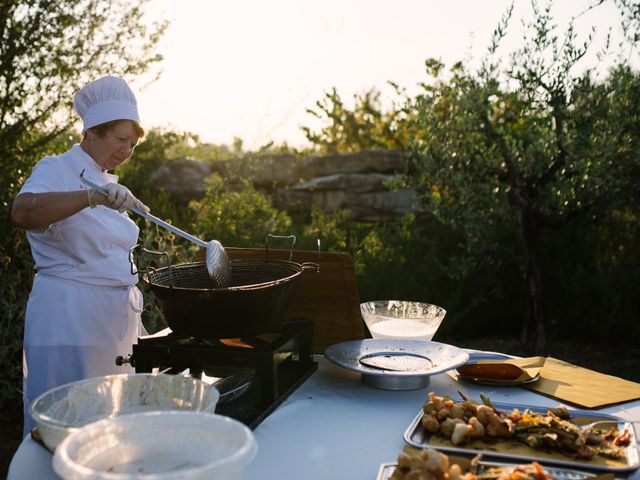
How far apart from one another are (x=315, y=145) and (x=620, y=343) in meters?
5.12

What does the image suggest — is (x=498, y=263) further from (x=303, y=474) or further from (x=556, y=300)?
(x=303, y=474)

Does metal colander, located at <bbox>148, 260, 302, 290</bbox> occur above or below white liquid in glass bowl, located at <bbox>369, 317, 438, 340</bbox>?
above

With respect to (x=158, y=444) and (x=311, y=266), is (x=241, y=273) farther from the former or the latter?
(x=158, y=444)

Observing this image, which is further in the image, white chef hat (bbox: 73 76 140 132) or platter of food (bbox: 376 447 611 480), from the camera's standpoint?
white chef hat (bbox: 73 76 140 132)

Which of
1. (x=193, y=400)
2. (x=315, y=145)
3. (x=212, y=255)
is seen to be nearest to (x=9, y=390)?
→ (x=212, y=255)

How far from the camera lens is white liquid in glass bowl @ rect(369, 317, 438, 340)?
221 cm

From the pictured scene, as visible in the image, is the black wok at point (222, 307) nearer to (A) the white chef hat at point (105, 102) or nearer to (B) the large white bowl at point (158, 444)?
(B) the large white bowl at point (158, 444)

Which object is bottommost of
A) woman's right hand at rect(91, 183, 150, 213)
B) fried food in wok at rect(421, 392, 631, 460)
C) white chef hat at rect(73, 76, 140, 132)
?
fried food in wok at rect(421, 392, 631, 460)

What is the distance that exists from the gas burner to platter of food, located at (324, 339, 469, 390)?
190 mm

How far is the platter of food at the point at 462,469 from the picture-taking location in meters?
1.19

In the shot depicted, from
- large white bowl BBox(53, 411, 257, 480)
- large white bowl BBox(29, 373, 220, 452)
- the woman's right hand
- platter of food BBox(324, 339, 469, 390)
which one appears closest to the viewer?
large white bowl BBox(53, 411, 257, 480)

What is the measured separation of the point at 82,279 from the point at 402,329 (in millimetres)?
1243

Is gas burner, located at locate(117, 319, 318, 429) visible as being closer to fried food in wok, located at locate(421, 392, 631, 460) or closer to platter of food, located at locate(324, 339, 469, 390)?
platter of food, located at locate(324, 339, 469, 390)

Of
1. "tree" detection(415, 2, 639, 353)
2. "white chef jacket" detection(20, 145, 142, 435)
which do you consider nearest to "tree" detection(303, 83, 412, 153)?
"tree" detection(415, 2, 639, 353)
